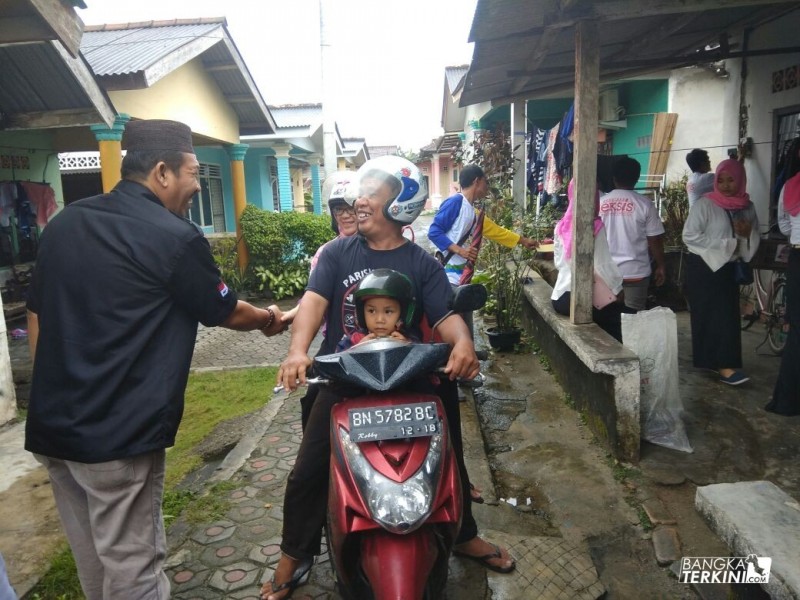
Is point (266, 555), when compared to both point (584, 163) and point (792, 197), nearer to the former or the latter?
point (584, 163)

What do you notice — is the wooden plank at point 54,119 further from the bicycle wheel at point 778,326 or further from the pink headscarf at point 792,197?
the bicycle wheel at point 778,326

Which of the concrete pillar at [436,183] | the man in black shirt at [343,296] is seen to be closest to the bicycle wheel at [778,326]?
the man in black shirt at [343,296]

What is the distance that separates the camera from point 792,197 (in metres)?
4.36

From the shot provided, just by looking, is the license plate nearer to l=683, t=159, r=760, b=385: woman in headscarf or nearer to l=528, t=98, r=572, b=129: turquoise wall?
l=683, t=159, r=760, b=385: woman in headscarf

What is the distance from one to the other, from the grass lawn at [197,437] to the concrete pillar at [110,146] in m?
3.33

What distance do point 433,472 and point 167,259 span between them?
1143mm

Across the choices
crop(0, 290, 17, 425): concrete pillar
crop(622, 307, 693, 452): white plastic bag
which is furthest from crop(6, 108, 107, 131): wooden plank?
crop(622, 307, 693, 452): white plastic bag

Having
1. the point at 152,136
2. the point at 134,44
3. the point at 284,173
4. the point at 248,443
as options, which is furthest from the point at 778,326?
the point at 284,173

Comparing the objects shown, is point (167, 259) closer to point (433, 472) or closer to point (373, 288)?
point (373, 288)

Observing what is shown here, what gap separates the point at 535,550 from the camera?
2959 mm

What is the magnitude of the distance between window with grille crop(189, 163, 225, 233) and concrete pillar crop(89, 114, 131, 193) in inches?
209

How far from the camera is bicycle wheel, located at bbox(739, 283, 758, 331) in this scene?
6.76 metres

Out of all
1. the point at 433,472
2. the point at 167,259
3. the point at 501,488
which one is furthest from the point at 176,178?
the point at 501,488

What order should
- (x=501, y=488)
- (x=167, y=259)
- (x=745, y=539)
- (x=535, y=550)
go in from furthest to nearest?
(x=501, y=488) < (x=535, y=550) < (x=167, y=259) < (x=745, y=539)
